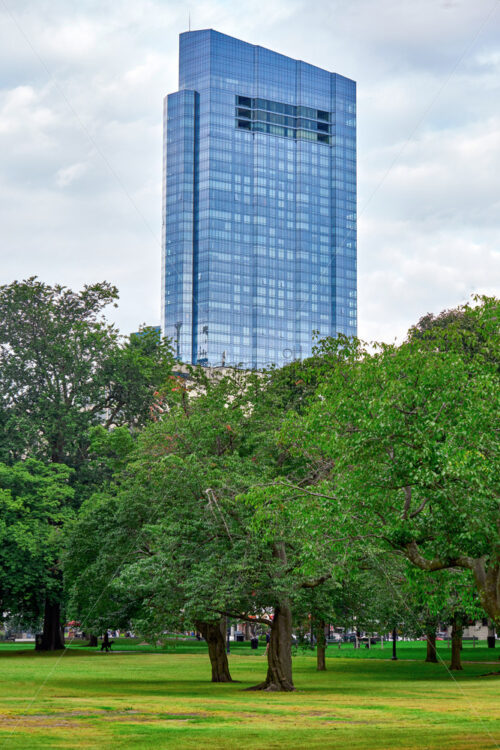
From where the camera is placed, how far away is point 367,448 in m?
18.2

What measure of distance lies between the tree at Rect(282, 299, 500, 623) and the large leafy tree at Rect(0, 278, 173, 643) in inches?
1616

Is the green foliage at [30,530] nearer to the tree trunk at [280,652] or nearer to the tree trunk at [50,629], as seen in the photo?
the tree trunk at [50,629]

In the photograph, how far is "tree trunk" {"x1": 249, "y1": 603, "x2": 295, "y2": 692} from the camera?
34.1 m

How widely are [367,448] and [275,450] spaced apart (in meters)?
19.3

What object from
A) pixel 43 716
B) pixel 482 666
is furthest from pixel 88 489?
pixel 43 716

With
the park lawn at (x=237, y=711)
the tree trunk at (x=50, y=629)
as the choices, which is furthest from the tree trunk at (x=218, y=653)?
the tree trunk at (x=50, y=629)

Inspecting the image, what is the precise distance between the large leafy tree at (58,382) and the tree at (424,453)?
41.0m

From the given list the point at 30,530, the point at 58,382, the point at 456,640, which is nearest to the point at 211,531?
the point at 456,640

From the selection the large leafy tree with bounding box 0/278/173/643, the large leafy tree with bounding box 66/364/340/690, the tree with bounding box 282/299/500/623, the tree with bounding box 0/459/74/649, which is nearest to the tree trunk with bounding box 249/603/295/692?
the large leafy tree with bounding box 66/364/340/690

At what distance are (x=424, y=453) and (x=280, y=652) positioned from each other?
1984 cm

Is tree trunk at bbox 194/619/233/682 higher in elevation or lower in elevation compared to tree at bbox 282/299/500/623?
lower

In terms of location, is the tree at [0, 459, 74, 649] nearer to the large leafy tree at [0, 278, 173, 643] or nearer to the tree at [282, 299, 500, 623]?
the large leafy tree at [0, 278, 173, 643]

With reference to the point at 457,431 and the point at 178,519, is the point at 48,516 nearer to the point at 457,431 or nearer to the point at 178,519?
the point at 178,519

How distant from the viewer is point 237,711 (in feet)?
81.9
